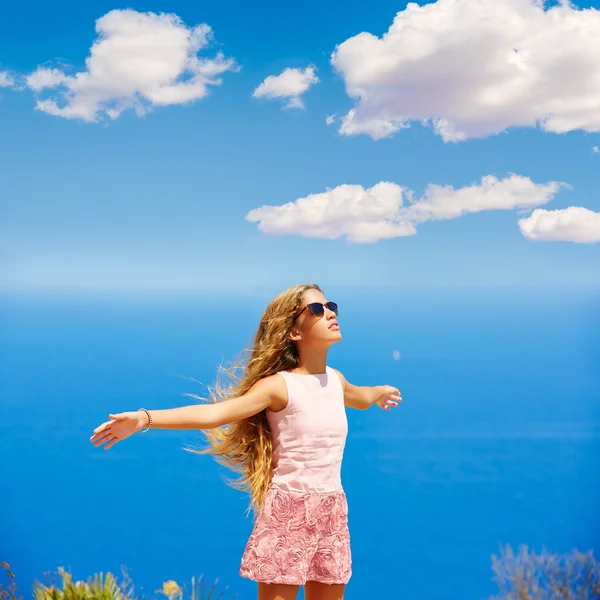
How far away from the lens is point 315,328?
3.21 m

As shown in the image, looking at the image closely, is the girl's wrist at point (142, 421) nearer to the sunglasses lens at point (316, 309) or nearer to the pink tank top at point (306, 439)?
the pink tank top at point (306, 439)

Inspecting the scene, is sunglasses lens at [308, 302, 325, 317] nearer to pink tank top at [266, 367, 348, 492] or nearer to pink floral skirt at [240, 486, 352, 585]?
pink tank top at [266, 367, 348, 492]

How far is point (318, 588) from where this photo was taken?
3.14 meters

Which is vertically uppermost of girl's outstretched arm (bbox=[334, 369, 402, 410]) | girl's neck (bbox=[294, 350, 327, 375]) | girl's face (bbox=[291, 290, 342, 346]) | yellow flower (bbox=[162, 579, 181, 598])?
girl's face (bbox=[291, 290, 342, 346])

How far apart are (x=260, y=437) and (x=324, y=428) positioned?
1.00 feet

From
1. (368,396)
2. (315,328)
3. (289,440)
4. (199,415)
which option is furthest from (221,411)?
(368,396)

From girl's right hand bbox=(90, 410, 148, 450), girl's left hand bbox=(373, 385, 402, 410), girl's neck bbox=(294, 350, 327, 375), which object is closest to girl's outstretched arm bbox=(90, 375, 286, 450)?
girl's right hand bbox=(90, 410, 148, 450)

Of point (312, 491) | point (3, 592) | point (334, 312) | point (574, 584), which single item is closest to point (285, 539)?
point (312, 491)

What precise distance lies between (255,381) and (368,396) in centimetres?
67

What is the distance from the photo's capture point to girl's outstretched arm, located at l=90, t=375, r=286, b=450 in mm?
2652

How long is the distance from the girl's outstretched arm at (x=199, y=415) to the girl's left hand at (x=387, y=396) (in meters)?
0.75

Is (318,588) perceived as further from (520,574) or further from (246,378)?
(520,574)

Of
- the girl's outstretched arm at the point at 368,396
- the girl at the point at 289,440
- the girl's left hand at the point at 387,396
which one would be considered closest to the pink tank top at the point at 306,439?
the girl at the point at 289,440

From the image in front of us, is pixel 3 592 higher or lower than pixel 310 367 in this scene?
lower
